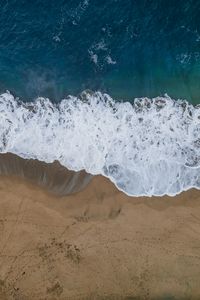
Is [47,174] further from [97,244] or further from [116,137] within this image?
[97,244]

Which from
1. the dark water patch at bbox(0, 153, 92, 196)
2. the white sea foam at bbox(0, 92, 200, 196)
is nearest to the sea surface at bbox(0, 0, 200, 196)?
the white sea foam at bbox(0, 92, 200, 196)

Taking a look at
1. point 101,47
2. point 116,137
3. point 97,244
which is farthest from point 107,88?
point 97,244

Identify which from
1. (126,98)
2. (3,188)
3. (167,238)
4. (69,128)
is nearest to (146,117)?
(126,98)

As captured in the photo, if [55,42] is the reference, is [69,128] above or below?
below

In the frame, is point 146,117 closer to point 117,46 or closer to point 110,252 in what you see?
point 117,46

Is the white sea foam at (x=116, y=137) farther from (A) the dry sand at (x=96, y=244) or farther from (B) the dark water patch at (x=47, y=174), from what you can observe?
(A) the dry sand at (x=96, y=244)

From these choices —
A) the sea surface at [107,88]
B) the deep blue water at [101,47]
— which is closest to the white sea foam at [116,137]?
the sea surface at [107,88]

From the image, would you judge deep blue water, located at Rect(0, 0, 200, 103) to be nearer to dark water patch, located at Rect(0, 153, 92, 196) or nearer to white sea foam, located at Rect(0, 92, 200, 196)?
white sea foam, located at Rect(0, 92, 200, 196)
